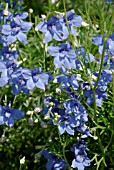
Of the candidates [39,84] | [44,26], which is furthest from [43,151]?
[44,26]

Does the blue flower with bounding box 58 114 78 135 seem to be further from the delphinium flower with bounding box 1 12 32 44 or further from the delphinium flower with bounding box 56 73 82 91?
the delphinium flower with bounding box 1 12 32 44

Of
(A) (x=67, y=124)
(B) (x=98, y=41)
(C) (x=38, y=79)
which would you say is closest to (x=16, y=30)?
(C) (x=38, y=79)

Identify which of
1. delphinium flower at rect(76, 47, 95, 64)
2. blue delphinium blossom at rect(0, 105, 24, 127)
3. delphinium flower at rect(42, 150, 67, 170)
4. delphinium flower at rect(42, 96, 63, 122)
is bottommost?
delphinium flower at rect(42, 150, 67, 170)

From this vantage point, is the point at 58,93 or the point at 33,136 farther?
→ the point at 33,136

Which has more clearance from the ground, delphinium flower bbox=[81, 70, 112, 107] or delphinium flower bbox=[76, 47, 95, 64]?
delphinium flower bbox=[76, 47, 95, 64]

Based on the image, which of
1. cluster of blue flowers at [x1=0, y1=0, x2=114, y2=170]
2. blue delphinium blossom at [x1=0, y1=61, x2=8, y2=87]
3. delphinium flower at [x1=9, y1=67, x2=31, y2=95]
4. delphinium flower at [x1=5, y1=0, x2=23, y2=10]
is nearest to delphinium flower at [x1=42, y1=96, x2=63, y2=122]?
cluster of blue flowers at [x1=0, y1=0, x2=114, y2=170]

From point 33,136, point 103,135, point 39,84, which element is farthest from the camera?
point 33,136

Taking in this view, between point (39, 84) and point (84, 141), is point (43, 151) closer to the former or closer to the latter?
point (84, 141)
